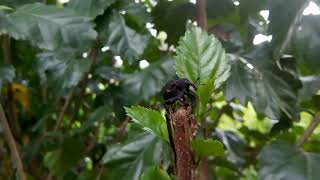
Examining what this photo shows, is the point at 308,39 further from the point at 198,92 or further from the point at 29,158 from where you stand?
the point at 29,158

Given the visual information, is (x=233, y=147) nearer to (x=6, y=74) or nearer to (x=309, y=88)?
(x=309, y=88)

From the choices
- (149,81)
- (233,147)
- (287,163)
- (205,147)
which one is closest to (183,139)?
(205,147)

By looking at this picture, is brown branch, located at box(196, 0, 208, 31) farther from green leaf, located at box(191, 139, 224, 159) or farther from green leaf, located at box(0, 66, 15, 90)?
green leaf, located at box(191, 139, 224, 159)

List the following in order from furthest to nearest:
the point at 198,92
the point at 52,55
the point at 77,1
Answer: the point at 52,55 < the point at 77,1 < the point at 198,92

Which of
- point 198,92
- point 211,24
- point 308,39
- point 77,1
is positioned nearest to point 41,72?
point 77,1

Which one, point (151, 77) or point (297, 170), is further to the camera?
point (151, 77)

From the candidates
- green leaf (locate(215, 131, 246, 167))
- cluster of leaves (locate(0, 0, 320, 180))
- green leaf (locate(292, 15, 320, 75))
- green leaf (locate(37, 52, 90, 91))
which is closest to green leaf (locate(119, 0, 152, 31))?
cluster of leaves (locate(0, 0, 320, 180))

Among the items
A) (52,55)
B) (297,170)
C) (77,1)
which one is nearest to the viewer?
(297,170)
